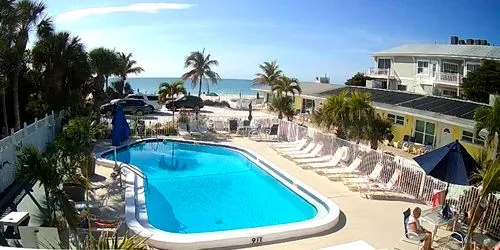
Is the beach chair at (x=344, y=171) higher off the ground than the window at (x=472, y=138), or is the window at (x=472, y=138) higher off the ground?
the window at (x=472, y=138)

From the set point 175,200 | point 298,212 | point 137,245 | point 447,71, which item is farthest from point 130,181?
point 447,71

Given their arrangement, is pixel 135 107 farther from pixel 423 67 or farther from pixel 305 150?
pixel 423 67

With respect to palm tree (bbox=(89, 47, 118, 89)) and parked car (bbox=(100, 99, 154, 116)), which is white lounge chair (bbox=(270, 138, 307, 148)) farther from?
parked car (bbox=(100, 99, 154, 116))

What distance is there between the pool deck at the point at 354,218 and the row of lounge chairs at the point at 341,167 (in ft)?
1.18

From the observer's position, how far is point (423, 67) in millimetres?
38562

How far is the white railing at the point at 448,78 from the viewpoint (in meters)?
34.4

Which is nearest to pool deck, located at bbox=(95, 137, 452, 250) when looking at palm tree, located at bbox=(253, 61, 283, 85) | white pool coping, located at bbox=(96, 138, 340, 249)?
white pool coping, located at bbox=(96, 138, 340, 249)

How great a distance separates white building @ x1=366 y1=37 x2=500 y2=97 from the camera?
114 feet

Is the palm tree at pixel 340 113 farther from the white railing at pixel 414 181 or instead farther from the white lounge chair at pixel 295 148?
the white lounge chair at pixel 295 148

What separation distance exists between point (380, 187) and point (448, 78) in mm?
26585

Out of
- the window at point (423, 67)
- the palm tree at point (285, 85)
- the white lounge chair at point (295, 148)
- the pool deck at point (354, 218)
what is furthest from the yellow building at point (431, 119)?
the window at point (423, 67)

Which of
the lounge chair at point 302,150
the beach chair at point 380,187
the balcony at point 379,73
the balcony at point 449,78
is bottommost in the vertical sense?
the beach chair at point 380,187

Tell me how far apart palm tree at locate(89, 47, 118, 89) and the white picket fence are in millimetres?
8224

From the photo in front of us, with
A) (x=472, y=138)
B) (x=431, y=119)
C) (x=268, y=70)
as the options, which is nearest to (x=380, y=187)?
(x=472, y=138)
